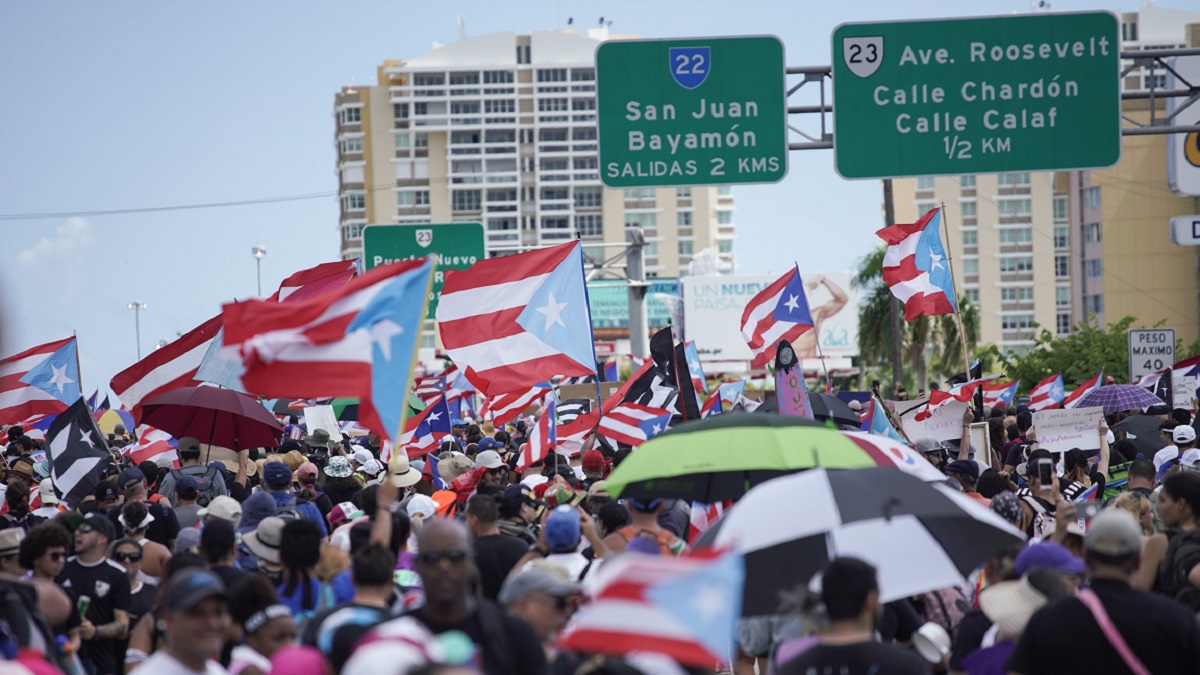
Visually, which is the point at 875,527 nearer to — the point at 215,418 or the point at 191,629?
the point at 191,629

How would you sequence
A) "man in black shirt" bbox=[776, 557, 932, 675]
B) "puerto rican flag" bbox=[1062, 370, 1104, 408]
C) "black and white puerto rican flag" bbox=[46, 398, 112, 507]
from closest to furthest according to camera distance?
"man in black shirt" bbox=[776, 557, 932, 675]
"black and white puerto rican flag" bbox=[46, 398, 112, 507]
"puerto rican flag" bbox=[1062, 370, 1104, 408]

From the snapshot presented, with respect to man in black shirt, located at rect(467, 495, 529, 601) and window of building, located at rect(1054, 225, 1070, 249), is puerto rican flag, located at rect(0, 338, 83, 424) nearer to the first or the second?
man in black shirt, located at rect(467, 495, 529, 601)

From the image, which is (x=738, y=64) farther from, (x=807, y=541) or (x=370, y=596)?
(x=370, y=596)

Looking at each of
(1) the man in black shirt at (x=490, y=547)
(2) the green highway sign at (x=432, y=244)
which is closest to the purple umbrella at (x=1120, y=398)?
(1) the man in black shirt at (x=490, y=547)

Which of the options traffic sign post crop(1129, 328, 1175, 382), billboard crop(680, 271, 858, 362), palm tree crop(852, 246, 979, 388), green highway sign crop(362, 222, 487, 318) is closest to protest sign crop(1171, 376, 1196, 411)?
traffic sign post crop(1129, 328, 1175, 382)

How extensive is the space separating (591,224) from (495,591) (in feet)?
479

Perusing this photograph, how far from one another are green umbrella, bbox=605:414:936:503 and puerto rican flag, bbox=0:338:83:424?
421 inches

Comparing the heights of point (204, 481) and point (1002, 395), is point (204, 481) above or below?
above

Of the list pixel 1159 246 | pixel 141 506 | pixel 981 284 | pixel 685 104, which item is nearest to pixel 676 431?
pixel 141 506

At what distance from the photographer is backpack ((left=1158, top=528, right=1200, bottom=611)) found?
22.0 ft

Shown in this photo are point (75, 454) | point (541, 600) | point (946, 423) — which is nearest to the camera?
point (541, 600)

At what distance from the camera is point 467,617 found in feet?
17.1

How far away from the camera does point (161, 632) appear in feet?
22.9

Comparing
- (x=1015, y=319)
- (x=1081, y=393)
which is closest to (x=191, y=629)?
(x=1081, y=393)
